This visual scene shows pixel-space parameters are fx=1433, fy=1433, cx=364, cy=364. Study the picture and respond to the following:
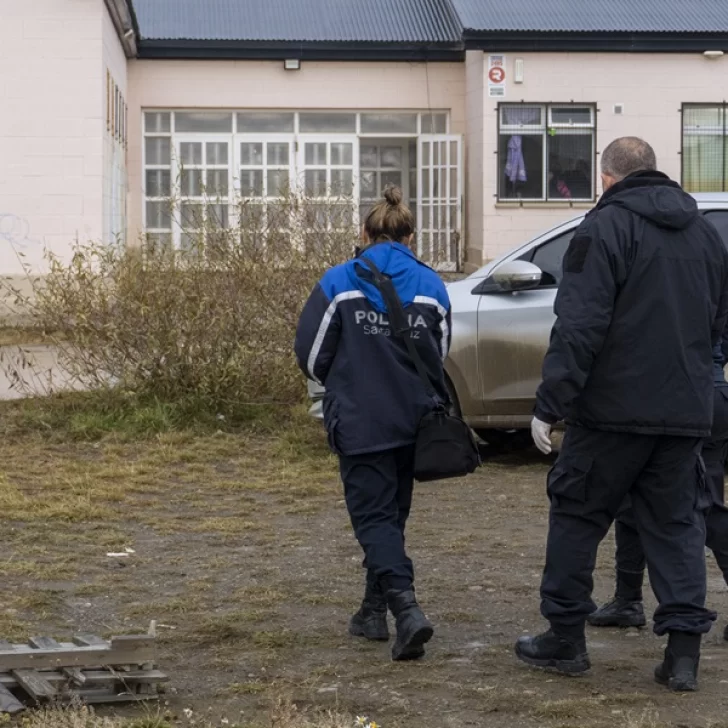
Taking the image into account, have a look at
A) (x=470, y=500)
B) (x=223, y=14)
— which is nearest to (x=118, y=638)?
(x=470, y=500)

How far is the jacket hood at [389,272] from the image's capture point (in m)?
5.23

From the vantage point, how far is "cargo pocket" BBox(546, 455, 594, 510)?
4.79 metres

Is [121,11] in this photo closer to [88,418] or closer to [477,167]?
[477,167]

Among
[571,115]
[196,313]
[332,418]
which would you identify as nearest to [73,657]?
[332,418]

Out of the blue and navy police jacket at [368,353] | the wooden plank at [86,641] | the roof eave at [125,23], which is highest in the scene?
the roof eave at [125,23]

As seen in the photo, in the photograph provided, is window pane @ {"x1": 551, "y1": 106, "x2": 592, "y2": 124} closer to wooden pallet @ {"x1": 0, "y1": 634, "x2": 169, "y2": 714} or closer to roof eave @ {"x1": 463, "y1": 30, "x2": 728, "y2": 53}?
roof eave @ {"x1": 463, "y1": 30, "x2": 728, "y2": 53}

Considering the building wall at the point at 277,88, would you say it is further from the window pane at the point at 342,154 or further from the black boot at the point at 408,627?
the black boot at the point at 408,627

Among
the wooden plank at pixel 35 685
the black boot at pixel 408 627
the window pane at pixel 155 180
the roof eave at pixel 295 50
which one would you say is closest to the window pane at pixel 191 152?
the window pane at pixel 155 180

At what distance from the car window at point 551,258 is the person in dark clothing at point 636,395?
4.09 metres

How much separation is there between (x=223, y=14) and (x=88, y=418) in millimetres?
16831

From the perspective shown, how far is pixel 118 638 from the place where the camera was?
14.9ft

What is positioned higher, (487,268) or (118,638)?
(487,268)

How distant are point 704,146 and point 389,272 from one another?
20.3m

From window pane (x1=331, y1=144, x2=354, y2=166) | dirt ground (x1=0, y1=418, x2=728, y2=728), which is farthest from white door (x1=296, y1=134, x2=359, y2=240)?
dirt ground (x1=0, y1=418, x2=728, y2=728)
